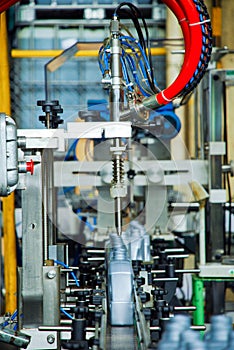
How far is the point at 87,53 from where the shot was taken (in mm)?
5934

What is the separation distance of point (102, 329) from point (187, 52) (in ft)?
2.75

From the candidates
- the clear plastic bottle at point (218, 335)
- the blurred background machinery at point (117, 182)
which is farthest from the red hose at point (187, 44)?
the clear plastic bottle at point (218, 335)

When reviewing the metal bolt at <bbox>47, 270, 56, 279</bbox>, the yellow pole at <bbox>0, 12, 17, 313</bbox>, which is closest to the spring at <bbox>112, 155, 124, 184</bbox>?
the metal bolt at <bbox>47, 270, 56, 279</bbox>

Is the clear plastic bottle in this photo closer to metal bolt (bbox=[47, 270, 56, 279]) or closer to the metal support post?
metal bolt (bbox=[47, 270, 56, 279])

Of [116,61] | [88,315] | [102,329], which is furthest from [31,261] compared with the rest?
[116,61]

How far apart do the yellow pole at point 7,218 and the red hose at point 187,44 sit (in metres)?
2.24

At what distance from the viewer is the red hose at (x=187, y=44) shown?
1918 millimetres

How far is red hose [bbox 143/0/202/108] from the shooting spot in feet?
6.29

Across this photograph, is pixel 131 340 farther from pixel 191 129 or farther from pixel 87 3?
pixel 87 3

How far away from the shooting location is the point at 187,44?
1.94 m

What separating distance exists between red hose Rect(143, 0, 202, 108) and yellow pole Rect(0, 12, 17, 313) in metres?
2.24

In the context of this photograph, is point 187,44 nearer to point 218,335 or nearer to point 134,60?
point 134,60

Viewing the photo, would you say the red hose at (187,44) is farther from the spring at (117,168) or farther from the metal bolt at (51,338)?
the metal bolt at (51,338)

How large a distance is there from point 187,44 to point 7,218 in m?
2.50
